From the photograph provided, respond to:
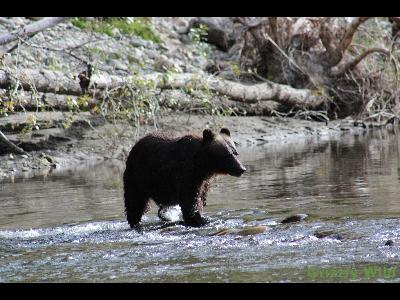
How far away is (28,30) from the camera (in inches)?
578

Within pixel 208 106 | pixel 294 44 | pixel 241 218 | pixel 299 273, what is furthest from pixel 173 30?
pixel 299 273

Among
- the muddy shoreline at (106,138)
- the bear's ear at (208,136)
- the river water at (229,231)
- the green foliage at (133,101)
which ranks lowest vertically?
the river water at (229,231)

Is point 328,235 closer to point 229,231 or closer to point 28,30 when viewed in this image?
point 229,231

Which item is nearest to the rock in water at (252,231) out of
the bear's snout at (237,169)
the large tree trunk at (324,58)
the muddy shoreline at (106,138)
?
the bear's snout at (237,169)

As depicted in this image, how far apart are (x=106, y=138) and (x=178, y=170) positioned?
8267 mm

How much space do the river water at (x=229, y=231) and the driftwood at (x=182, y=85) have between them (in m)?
1.74

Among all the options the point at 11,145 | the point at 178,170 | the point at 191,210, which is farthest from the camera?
the point at 11,145

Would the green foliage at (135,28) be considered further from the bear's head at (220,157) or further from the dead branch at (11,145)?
the bear's head at (220,157)

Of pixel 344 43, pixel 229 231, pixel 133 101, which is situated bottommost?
pixel 229 231

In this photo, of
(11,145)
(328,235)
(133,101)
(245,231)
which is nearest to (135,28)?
(11,145)

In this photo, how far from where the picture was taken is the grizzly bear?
10.2 metres

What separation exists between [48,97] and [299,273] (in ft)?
38.6

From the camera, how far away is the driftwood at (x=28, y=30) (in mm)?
14202
